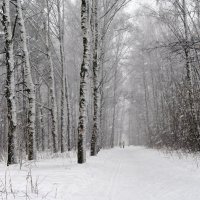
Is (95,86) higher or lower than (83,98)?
higher

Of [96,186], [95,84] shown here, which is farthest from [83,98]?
[95,84]

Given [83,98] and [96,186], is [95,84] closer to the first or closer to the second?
[83,98]

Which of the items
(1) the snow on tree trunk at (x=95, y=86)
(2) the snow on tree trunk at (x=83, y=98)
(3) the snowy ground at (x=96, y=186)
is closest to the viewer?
(3) the snowy ground at (x=96, y=186)

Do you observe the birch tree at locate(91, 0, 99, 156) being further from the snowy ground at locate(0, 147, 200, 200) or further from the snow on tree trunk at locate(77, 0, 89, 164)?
the snowy ground at locate(0, 147, 200, 200)

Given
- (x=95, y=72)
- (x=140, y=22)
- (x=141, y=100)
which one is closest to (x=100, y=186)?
(x=95, y=72)

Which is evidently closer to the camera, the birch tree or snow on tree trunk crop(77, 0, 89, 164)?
snow on tree trunk crop(77, 0, 89, 164)

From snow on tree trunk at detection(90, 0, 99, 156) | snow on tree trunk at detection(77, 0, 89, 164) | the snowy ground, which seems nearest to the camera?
the snowy ground

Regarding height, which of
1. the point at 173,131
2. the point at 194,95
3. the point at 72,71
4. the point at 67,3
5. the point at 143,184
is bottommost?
the point at 143,184

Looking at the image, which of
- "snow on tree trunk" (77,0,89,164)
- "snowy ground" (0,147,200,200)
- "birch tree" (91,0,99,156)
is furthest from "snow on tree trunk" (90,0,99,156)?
"snowy ground" (0,147,200,200)

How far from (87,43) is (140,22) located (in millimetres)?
23416

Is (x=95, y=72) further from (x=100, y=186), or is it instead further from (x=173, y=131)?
(x=100, y=186)

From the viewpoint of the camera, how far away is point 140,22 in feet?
107

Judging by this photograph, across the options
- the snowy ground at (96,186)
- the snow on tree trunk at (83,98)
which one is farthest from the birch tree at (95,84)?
the snowy ground at (96,186)

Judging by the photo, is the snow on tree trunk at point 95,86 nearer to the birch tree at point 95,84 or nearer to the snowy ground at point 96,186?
the birch tree at point 95,84
